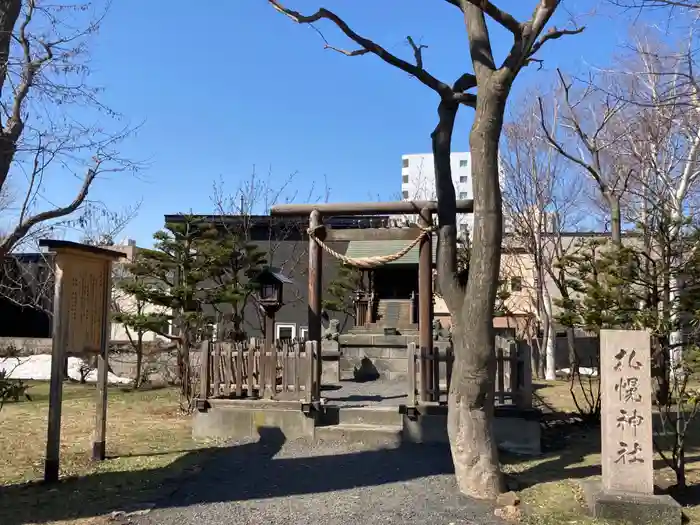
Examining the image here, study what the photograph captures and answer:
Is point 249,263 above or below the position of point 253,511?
above

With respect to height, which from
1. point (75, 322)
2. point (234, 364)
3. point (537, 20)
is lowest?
point (234, 364)

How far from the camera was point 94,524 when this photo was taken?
5312mm

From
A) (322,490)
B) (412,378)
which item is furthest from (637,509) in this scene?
(412,378)

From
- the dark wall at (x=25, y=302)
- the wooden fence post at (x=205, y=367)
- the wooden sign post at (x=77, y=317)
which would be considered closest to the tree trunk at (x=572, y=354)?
the wooden fence post at (x=205, y=367)

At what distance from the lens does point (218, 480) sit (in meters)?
6.90

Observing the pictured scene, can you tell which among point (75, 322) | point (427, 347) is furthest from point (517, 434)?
point (75, 322)

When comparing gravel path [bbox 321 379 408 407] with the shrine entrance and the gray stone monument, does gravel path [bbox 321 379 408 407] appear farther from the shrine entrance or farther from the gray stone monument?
the gray stone monument

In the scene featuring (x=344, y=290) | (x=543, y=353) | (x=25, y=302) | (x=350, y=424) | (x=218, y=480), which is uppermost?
(x=344, y=290)

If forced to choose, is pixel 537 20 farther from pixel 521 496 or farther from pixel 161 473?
pixel 161 473

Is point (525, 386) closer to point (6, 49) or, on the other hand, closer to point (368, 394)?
point (368, 394)

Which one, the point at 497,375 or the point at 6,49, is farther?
the point at 497,375

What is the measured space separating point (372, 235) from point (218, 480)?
5.10 meters

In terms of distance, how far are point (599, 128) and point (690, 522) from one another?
11.8 meters

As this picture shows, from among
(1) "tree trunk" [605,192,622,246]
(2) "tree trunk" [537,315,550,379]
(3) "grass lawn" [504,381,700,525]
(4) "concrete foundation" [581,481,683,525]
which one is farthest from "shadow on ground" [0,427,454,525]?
(2) "tree trunk" [537,315,550,379]
